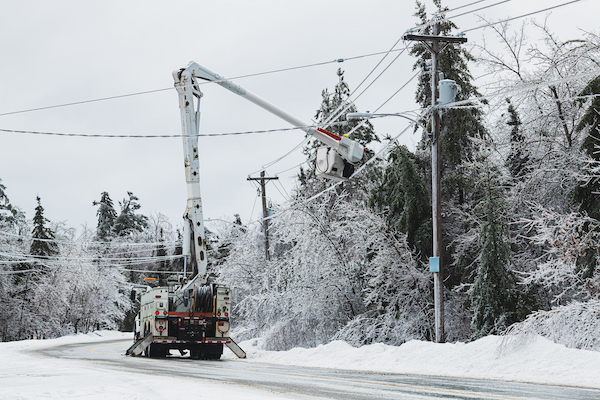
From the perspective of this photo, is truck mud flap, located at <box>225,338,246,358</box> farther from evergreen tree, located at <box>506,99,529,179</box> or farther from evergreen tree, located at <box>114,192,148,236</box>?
evergreen tree, located at <box>114,192,148,236</box>

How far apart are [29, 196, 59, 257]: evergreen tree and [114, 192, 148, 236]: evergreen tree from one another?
1183 inches

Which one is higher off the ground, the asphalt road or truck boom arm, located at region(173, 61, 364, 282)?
truck boom arm, located at region(173, 61, 364, 282)

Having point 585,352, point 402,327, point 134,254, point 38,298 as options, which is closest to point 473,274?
point 402,327

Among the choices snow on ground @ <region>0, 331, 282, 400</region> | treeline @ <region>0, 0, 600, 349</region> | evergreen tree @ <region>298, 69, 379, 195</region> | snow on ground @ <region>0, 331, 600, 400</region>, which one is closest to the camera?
snow on ground @ <region>0, 331, 282, 400</region>

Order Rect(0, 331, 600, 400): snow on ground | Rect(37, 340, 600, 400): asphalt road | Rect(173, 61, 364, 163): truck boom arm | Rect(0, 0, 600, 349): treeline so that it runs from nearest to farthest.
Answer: Rect(37, 340, 600, 400): asphalt road
Rect(0, 331, 600, 400): snow on ground
Rect(173, 61, 364, 163): truck boom arm
Rect(0, 0, 600, 349): treeline

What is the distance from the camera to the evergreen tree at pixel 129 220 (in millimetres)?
81938

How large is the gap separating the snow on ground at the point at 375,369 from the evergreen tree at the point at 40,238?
3542 centimetres

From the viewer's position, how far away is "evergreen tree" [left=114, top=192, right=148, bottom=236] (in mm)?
81938


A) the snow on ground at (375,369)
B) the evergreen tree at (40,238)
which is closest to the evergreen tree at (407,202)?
the snow on ground at (375,369)

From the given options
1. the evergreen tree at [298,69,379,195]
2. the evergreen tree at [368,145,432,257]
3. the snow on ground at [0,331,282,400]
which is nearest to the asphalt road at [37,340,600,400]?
the snow on ground at [0,331,282,400]

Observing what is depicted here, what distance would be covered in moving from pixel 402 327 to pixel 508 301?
4279 millimetres

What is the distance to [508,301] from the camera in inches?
755

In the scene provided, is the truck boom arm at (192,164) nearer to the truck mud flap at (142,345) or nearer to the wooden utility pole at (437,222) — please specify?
the truck mud flap at (142,345)

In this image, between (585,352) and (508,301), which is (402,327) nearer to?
(508,301)
